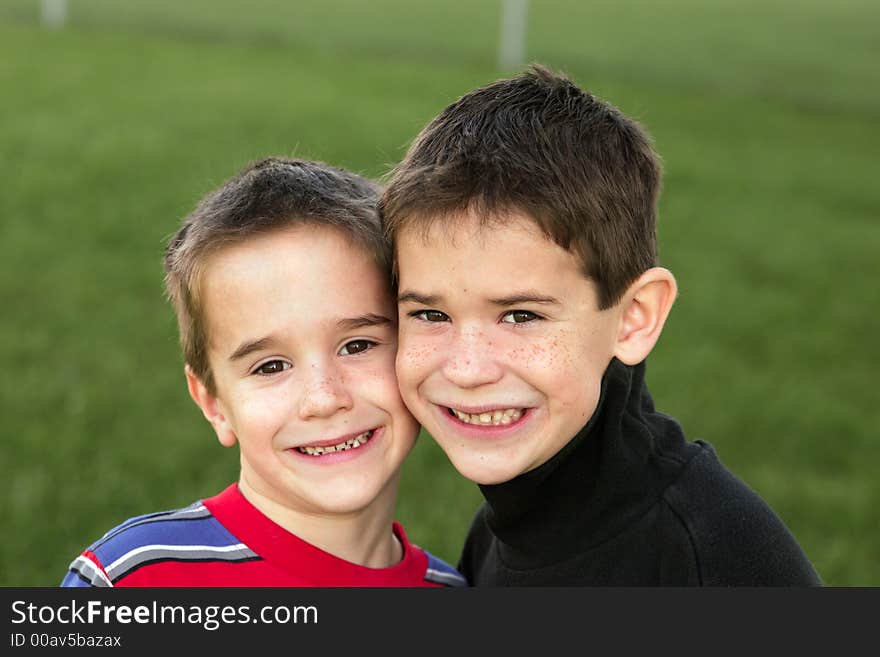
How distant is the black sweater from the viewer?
6.89ft

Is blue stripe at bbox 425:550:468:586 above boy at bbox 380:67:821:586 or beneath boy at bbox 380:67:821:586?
beneath

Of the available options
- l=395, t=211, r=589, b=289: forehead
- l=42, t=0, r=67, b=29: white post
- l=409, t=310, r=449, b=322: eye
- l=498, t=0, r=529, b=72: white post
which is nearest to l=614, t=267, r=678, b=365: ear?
l=395, t=211, r=589, b=289: forehead

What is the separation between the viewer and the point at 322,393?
213 cm

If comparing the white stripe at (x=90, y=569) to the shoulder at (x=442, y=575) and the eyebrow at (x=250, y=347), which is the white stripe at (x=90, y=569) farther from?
the shoulder at (x=442, y=575)

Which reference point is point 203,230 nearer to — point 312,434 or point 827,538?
point 312,434

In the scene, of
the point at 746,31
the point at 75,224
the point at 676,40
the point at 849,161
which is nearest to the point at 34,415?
the point at 75,224

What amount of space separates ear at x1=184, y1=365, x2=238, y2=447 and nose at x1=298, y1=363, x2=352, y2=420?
25 centimetres

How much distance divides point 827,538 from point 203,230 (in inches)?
127

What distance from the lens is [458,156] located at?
2.14 meters

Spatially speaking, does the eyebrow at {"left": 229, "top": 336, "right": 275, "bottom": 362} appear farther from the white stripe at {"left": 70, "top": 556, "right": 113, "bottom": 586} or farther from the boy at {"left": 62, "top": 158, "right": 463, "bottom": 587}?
the white stripe at {"left": 70, "top": 556, "right": 113, "bottom": 586}

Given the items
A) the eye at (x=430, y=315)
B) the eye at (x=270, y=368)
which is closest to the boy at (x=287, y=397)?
the eye at (x=270, y=368)

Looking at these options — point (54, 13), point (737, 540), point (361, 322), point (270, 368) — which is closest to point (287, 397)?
point (270, 368)

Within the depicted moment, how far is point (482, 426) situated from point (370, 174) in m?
6.56

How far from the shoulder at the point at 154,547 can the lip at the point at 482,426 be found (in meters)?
0.45
